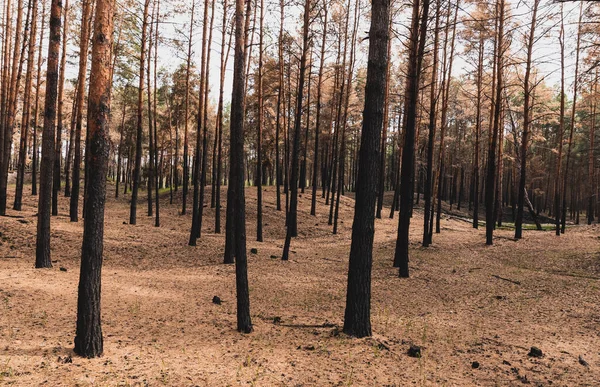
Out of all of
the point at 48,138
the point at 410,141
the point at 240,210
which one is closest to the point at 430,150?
the point at 410,141

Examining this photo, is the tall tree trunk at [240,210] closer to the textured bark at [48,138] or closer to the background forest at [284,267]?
the background forest at [284,267]

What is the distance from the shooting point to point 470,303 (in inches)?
353

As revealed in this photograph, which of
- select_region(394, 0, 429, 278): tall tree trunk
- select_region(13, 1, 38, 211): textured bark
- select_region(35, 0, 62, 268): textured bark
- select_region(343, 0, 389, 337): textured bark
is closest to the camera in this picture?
select_region(343, 0, 389, 337): textured bark

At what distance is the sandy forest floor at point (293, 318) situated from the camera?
16.1 feet

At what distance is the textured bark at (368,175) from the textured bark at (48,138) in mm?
8235

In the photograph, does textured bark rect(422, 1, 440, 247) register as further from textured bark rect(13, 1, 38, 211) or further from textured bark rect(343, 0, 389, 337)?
textured bark rect(13, 1, 38, 211)

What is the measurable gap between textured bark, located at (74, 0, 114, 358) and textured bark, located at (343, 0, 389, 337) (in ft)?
13.6

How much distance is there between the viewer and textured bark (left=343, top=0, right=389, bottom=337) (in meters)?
6.02

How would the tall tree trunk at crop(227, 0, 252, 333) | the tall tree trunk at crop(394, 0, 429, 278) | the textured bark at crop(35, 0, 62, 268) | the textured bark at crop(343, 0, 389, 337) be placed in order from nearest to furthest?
the textured bark at crop(343, 0, 389, 337), the tall tree trunk at crop(227, 0, 252, 333), the textured bark at crop(35, 0, 62, 268), the tall tree trunk at crop(394, 0, 429, 278)

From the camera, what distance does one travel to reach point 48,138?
30.4 feet

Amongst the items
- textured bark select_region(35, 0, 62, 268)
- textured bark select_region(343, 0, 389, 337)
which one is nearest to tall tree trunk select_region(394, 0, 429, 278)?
textured bark select_region(343, 0, 389, 337)

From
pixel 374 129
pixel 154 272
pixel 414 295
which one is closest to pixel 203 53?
pixel 154 272

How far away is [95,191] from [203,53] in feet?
42.3

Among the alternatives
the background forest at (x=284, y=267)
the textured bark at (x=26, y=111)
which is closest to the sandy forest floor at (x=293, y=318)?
the background forest at (x=284, y=267)
